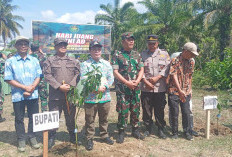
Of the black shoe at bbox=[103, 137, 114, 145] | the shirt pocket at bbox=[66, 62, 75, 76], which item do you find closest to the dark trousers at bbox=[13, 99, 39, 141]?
the shirt pocket at bbox=[66, 62, 75, 76]

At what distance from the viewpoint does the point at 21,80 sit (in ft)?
11.8

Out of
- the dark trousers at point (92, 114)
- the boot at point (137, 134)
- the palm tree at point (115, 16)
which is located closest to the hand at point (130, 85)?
the dark trousers at point (92, 114)

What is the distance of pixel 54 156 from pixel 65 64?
4.85ft

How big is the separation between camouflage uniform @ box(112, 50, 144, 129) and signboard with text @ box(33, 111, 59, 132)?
4.17ft

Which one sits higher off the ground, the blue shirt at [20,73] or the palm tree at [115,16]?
the palm tree at [115,16]

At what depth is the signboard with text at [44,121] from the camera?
2.82 metres

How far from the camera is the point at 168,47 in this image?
15703 mm

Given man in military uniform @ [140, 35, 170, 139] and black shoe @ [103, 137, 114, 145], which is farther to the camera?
man in military uniform @ [140, 35, 170, 139]

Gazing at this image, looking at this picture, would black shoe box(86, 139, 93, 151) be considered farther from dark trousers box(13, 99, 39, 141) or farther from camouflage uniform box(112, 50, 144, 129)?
dark trousers box(13, 99, 39, 141)

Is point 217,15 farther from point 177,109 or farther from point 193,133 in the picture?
point 177,109

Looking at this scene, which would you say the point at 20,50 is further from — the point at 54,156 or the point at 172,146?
the point at 172,146

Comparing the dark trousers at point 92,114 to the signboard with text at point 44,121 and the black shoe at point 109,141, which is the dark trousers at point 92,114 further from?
the signboard with text at point 44,121

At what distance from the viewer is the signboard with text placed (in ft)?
9.24

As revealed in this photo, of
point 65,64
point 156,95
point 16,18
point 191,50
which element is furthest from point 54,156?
point 16,18
